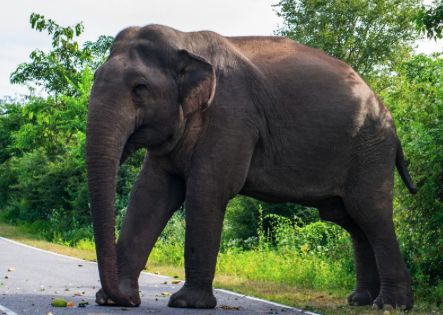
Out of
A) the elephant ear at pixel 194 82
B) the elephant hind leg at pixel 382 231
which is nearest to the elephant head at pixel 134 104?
the elephant ear at pixel 194 82

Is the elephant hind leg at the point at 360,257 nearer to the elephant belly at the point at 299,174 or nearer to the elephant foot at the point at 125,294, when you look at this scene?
the elephant belly at the point at 299,174

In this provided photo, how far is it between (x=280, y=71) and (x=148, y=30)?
70.1 inches

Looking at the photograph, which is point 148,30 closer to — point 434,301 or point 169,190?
point 169,190

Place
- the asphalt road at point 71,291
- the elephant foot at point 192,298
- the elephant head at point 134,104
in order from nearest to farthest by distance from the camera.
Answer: the elephant head at point 134,104 < the asphalt road at point 71,291 < the elephant foot at point 192,298

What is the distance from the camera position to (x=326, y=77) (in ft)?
37.8

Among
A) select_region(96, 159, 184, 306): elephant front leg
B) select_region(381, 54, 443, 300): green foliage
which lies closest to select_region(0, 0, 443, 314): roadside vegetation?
select_region(381, 54, 443, 300): green foliage

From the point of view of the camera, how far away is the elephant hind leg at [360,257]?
39.3 ft

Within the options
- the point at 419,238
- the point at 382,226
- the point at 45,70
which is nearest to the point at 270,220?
the point at 419,238

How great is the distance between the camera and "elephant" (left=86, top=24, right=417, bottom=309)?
10164 millimetres

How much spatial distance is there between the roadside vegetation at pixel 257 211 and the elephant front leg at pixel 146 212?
2.05 metres

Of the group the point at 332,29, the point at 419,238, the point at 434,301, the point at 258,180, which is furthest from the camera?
the point at 332,29

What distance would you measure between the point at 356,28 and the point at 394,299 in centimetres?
5036

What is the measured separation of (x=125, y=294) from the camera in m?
10.7

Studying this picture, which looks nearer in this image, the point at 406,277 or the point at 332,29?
the point at 406,277
